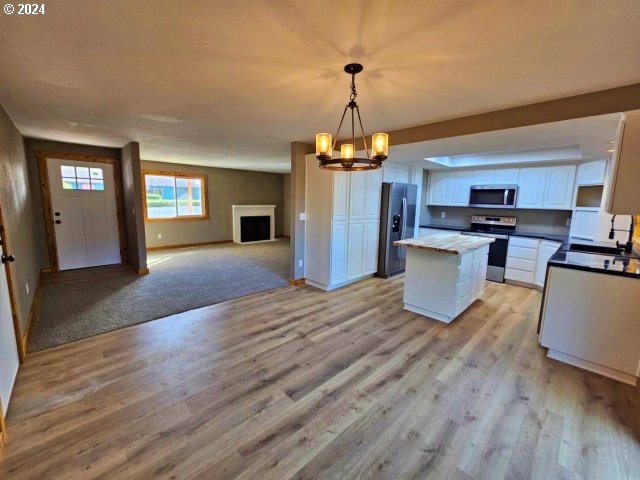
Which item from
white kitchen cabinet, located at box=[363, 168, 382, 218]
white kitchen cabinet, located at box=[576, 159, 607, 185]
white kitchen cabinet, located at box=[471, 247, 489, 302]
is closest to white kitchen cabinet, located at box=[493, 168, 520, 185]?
white kitchen cabinet, located at box=[576, 159, 607, 185]

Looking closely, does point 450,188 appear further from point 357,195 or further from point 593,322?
point 593,322

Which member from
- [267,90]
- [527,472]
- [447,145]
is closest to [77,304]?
[267,90]

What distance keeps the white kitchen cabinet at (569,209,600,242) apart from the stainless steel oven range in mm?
843

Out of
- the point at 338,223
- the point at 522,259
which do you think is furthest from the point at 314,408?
the point at 522,259

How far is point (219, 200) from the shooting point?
26.0 feet

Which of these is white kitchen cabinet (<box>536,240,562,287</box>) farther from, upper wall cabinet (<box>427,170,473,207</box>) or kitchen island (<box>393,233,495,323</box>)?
upper wall cabinet (<box>427,170,473,207</box>)

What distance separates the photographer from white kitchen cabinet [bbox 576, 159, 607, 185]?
3914 mm

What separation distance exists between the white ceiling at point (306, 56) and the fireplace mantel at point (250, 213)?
16.7 feet

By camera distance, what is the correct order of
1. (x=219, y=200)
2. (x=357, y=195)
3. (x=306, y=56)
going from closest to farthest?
(x=306, y=56), (x=357, y=195), (x=219, y=200)

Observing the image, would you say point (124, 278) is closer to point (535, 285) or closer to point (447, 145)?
point (447, 145)

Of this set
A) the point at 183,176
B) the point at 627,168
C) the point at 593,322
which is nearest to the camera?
the point at 627,168

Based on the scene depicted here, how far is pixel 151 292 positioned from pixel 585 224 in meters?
6.47


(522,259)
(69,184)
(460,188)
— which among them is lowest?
(522,259)

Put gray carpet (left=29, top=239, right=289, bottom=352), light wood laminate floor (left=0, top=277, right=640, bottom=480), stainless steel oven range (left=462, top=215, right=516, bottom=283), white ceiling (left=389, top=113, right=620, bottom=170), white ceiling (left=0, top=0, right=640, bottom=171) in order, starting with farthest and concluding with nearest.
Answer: stainless steel oven range (left=462, top=215, right=516, bottom=283) < gray carpet (left=29, top=239, right=289, bottom=352) < white ceiling (left=389, top=113, right=620, bottom=170) < light wood laminate floor (left=0, top=277, right=640, bottom=480) < white ceiling (left=0, top=0, right=640, bottom=171)
